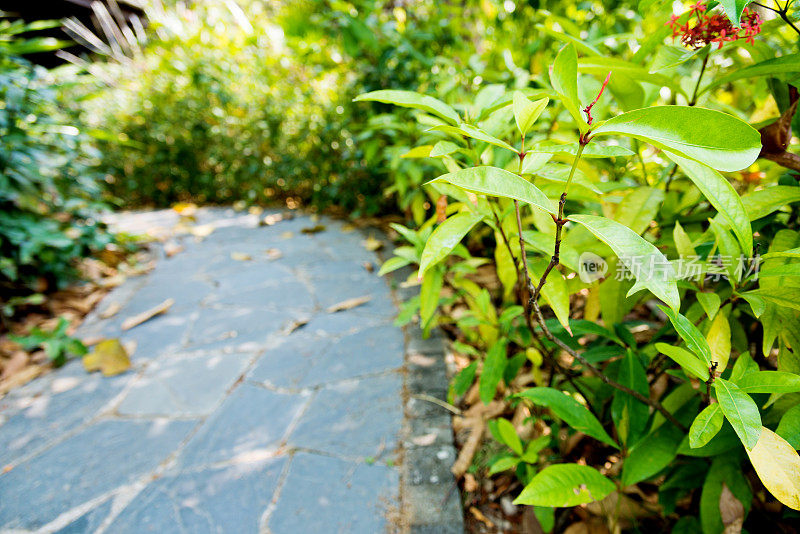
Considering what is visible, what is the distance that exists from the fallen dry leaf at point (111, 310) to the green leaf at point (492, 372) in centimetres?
220

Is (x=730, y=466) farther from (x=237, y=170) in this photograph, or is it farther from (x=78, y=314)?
(x=237, y=170)

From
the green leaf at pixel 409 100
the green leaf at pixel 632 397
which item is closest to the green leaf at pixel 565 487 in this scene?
the green leaf at pixel 632 397

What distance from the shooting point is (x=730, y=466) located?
0.78m

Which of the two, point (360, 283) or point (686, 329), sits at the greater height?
point (686, 329)

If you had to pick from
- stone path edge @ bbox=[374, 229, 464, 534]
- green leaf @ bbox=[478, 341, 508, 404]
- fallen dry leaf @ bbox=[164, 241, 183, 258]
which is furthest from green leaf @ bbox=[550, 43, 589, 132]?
fallen dry leaf @ bbox=[164, 241, 183, 258]

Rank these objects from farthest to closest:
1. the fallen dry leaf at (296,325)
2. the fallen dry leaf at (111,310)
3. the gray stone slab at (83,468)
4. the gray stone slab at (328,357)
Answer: the fallen dry leaf at (111,310) → the fallen dry leaf at (296,325) → the gray stone slab at (328,357) → the gray stone slab at (83,468)

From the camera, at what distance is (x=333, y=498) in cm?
116

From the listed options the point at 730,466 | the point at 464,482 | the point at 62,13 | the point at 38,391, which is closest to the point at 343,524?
the point at 464,482

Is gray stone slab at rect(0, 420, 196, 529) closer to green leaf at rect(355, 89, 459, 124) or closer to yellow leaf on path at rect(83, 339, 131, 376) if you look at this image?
yellow leaf on path at rect(83, 339, 131, 376)

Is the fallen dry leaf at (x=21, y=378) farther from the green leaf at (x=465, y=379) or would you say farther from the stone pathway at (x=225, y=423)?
the green leaf at (x=465, y=379)

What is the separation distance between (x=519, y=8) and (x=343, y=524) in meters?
2.18

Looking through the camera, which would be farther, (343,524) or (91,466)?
(91,466)

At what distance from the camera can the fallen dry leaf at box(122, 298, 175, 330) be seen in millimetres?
2143

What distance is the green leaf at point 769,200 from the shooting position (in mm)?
691
